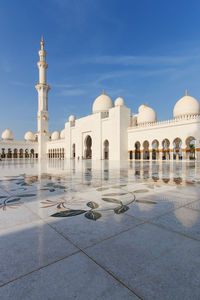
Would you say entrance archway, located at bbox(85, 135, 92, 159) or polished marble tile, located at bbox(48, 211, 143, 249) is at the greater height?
entrance archway, located at bbox(85, 135, 92, 159)

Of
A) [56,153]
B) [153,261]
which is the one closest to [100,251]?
[153,261]

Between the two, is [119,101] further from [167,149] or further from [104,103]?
[167,149]

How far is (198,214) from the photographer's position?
1.74 m

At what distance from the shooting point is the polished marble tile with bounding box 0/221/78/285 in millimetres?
958

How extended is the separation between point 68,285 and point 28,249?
17.3 inches

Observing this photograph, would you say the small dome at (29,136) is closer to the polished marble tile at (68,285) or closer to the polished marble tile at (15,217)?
the polished marble tile at (15,217)

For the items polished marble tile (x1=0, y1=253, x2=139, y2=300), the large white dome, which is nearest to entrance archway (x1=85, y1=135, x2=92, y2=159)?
the large white dome

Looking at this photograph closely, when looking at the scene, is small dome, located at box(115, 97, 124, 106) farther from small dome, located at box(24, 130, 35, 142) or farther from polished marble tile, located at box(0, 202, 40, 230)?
small dome, located at box(24, 130, 35, 142)

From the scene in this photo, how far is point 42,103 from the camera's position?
32281 mm

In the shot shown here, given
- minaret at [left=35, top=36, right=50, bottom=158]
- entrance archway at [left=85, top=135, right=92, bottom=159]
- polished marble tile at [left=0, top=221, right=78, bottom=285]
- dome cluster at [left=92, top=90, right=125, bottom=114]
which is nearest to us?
polished marble tile at [left=0, top=221, right=78, bottom=285]

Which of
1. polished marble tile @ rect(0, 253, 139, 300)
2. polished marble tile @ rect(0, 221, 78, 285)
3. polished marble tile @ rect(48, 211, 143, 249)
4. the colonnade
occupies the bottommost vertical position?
polished marble tile @ rect(0, 253, 139, 300)

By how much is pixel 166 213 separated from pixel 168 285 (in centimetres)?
99

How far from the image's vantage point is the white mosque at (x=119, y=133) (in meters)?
17.0

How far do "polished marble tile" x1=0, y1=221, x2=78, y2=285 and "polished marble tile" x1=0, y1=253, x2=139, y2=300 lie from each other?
0.07 meters
